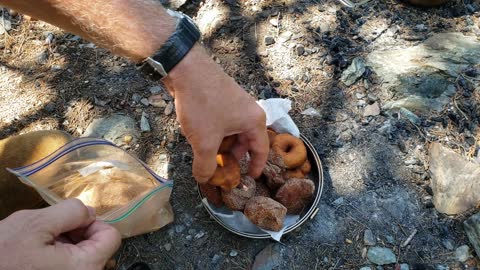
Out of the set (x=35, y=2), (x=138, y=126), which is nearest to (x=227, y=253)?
(x=138, y=126)

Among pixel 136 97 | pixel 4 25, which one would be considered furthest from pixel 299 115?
pixel 4 25

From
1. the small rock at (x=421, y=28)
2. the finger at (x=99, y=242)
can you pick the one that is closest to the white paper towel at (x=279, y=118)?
the finger at (x=99, y=242)

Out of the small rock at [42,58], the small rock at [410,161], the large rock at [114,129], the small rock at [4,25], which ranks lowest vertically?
the small rock at [410,161]

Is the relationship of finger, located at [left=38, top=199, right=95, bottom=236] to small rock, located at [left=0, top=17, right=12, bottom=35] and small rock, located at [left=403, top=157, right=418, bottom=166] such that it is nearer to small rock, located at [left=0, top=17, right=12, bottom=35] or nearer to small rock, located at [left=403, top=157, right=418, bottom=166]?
small rock, located at [left=403, top=157, right=418, bottom=166]

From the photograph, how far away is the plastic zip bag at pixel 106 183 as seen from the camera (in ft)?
6.36

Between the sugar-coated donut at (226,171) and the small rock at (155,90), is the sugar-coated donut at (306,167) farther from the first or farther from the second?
the small rock at (155,90)

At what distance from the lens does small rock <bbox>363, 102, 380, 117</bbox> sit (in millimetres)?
2598

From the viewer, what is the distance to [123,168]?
2133 millimetres

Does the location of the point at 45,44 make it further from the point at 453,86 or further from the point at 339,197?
the point at 453,86

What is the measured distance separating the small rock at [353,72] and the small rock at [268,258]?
111cm

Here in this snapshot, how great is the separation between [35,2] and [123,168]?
2.74ft

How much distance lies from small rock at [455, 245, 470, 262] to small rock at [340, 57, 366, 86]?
109 cm

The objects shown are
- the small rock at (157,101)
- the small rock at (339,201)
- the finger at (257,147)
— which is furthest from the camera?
the small rock at (157,101)

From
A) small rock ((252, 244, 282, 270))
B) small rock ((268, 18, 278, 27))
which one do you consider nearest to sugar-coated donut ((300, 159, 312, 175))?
small rock ((252, 244, 282, 270))
